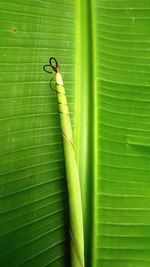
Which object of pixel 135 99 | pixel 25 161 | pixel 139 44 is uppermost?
pixel 139 44

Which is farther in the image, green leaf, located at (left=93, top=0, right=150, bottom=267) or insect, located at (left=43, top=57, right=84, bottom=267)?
green leaf, located at (left=93, top=0, right=150, bottom=267)

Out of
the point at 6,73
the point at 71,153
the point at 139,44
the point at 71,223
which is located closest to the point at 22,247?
the point at 71,223

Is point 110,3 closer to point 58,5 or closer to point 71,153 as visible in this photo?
point 58,5

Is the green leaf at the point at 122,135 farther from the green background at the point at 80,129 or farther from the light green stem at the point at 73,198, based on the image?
the light green stem at the point at 73,198

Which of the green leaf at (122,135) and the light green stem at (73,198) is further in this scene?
the green leaf at (122,135)

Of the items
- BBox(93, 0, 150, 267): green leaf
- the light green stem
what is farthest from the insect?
BBox(93, 0, 150, 267): green leaf

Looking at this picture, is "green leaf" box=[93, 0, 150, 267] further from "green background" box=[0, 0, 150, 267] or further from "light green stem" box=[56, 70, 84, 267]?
"light green stem" box=[56, 70, 84, 267]

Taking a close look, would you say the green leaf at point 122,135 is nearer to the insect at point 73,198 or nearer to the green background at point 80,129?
the green background at point 80,129

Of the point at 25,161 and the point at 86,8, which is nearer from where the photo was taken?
the point at 25,161

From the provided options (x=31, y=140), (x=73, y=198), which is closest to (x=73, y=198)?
(x=73, y=198)

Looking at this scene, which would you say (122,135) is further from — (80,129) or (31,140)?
(31,140)

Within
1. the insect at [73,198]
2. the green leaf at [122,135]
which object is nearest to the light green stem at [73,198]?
the insect at [73,198]
